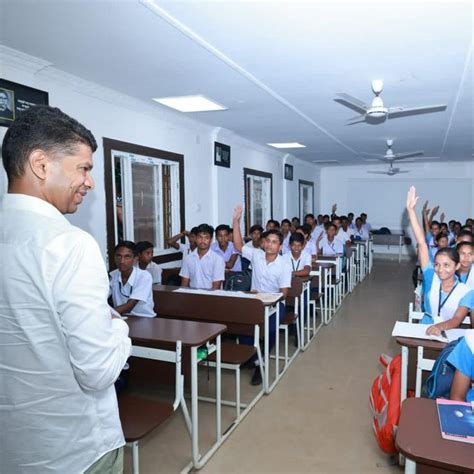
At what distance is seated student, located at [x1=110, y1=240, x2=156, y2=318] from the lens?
2.86 meters

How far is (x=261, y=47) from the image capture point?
9.43 ft

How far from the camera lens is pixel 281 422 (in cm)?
276

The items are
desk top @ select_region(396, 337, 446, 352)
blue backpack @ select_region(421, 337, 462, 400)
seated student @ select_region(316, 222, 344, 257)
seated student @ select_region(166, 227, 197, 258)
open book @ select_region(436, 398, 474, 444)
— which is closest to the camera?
open book @ select_region(436, 398, 474, 444)

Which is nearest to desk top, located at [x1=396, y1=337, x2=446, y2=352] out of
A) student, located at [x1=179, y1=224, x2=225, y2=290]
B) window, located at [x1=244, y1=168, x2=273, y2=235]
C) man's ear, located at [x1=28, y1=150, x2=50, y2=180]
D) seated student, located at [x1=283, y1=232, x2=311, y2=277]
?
man's ear, located at [x1=28, y1=150, x2=50, y2=180]

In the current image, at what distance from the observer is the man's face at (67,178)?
0.94 m

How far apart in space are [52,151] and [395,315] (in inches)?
215

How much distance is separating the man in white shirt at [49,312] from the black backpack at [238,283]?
3.11 m

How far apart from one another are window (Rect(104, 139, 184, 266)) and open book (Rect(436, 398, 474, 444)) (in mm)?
3360

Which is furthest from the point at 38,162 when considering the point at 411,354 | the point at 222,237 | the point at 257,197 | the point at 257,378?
the point at 257,197

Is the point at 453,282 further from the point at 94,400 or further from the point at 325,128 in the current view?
the point at 325,128

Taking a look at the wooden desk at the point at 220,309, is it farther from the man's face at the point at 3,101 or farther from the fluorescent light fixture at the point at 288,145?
the fluorescent light fixture at the point at 288,145

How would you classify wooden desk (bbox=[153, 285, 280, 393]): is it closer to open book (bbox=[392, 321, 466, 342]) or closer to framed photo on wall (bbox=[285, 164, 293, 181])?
open book (bbox=[392, 321, 466, 342])

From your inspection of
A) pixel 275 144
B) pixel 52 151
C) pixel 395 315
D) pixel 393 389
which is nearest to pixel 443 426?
pixel 393 389

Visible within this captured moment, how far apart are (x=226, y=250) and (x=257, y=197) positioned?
2750 mm
